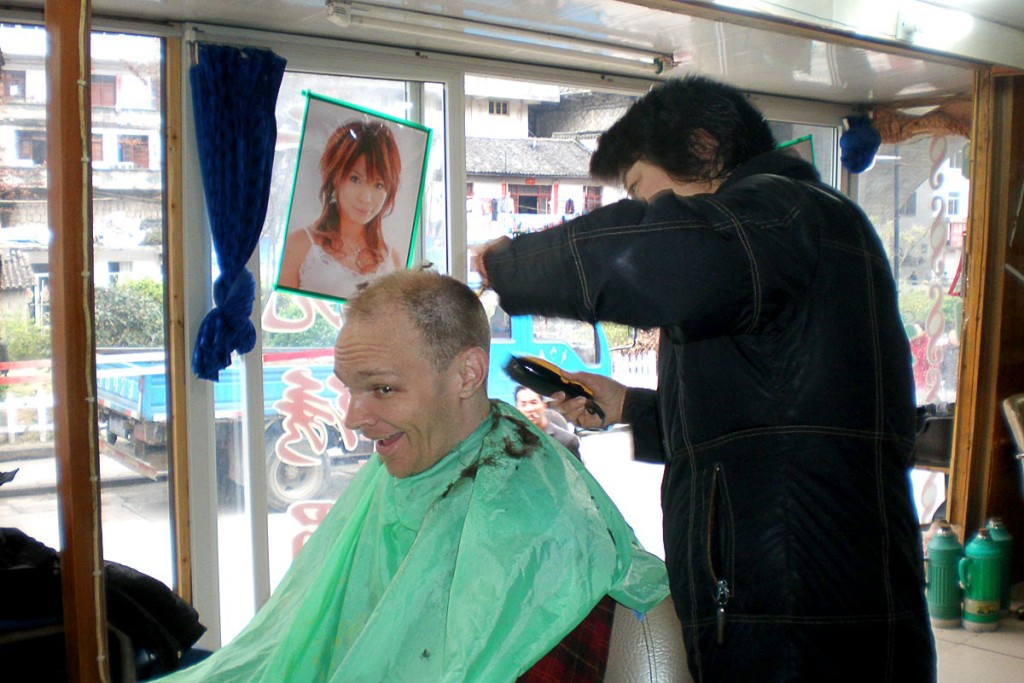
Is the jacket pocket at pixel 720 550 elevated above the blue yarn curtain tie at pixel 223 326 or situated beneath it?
situated beneath

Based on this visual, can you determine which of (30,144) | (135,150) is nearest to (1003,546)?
(135,150)

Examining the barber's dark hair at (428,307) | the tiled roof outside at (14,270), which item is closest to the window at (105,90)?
the tiled roof outside at (14,270)

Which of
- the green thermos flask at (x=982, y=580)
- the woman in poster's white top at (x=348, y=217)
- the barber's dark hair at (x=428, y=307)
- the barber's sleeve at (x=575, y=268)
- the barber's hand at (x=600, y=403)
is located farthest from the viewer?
the green thermos flask at (x=982, y=580)

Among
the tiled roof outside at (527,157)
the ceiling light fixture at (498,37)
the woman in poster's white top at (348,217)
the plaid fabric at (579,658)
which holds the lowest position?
the plaid fabric at (579,658)

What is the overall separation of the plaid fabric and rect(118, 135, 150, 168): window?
7.96 feet

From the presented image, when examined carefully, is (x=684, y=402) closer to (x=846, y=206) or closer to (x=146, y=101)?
(x=846, y=206)

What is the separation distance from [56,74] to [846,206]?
4.21 ft

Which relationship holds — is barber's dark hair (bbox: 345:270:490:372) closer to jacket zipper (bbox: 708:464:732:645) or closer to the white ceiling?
jacket zipper (bbox: 708:464:732:645)

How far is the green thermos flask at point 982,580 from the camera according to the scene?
4020mm

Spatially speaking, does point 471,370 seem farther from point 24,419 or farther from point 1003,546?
point 1003,546

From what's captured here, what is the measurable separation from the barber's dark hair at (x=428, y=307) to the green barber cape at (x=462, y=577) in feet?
0.53

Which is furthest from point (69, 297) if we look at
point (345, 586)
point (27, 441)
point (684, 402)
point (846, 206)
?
point (27, 441)

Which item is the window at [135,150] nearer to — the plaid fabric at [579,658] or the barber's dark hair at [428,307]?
the barber's dark hair at [428,307]

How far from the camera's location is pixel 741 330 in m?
1.34
